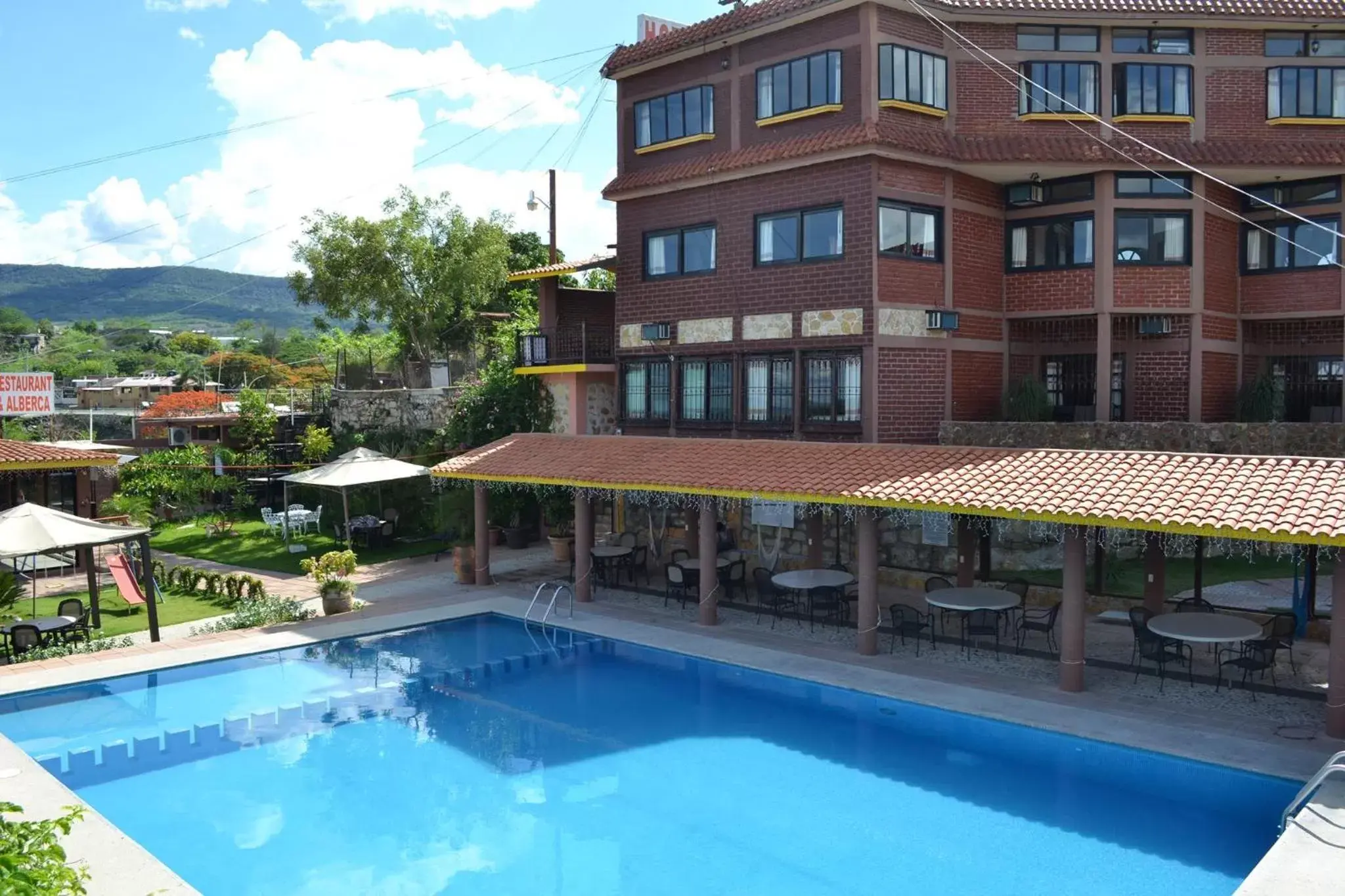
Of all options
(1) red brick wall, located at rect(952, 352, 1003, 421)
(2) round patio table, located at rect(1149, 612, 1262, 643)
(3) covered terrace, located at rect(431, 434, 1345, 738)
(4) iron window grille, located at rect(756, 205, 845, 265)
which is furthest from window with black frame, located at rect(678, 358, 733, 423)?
(2) round patio table, located at rect(1149, 612, 1262, 643)

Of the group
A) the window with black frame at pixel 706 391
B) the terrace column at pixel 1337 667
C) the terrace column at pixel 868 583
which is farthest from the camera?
the window with black frame at pixel 706 391

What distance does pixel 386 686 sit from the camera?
18297 mm

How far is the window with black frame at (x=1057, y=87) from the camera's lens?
21.9 metres

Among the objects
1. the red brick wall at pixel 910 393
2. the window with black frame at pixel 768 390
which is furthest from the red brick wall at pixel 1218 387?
the window with black frame at pixel 768 390

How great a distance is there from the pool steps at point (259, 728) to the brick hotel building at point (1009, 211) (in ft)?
27.4

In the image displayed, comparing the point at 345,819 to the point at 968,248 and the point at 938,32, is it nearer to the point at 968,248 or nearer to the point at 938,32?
the point at 968,248

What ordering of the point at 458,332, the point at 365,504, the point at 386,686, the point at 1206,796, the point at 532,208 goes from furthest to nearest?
the point at 458,332, the point at 532,208, the point at 365,504, the point at 386,686, the point at 1206,796

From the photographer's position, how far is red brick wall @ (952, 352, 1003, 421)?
865 inches

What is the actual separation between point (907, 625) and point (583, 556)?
817 centimetres

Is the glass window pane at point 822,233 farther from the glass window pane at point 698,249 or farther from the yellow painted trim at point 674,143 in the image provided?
the yellow painted trim at point 674,143

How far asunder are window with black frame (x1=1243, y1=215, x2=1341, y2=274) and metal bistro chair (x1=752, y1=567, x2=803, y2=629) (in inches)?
485

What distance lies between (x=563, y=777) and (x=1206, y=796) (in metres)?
8.10

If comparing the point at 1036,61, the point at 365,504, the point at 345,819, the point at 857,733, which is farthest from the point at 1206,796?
the point at 365,504

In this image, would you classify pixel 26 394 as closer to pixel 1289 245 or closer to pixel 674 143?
pixel 674 143
